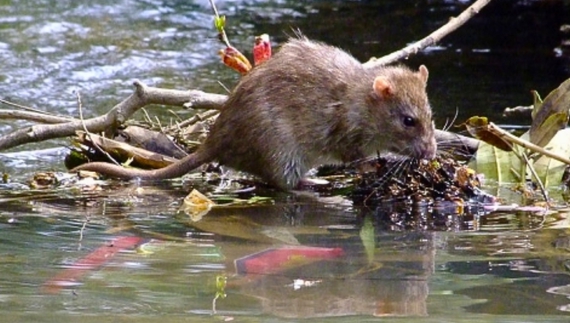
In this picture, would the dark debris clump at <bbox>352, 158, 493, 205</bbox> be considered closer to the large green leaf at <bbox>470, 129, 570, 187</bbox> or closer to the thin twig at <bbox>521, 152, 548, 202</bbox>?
the thin twig at <bbox>521, 152, 548, 202</bbox>

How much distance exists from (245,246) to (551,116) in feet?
6.70

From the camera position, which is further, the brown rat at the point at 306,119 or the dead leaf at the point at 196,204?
the brown rat at the point at 306,119

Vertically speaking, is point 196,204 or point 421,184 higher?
point 421,184

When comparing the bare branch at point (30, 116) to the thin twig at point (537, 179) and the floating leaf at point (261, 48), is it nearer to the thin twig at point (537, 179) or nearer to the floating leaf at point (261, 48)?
the floating leaf at point (261, 48)

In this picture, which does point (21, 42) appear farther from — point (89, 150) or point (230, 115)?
point (230, 115)

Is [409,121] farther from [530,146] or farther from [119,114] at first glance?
[119,114]

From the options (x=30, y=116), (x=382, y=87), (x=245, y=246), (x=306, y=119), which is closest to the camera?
(x=245, y=246)

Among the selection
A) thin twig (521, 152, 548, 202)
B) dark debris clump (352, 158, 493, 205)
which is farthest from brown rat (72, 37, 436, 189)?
thin twig (521, 152, 548, 202)

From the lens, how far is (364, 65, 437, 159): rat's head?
5.85 meters

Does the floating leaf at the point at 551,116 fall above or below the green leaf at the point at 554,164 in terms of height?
above

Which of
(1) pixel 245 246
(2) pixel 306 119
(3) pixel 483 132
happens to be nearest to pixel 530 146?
(3) pixel 483 132

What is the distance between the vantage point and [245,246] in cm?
455

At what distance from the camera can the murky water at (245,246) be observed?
3.46 m

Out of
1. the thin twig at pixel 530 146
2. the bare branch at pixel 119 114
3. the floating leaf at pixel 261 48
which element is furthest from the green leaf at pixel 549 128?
the bare branch at pixel 119 114
